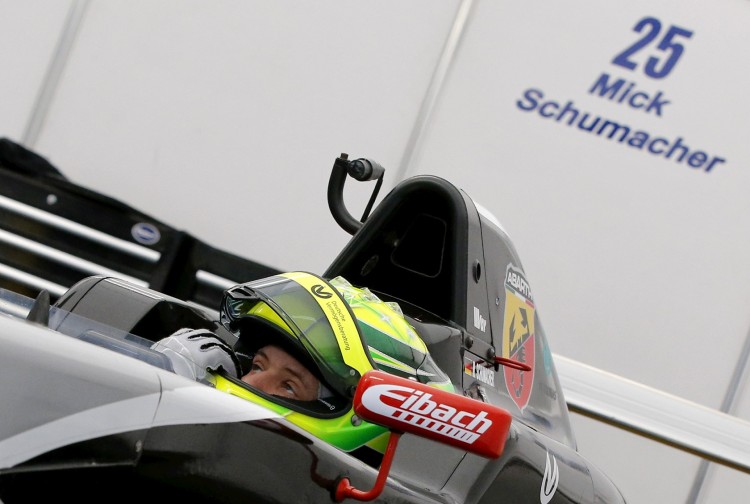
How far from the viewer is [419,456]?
2.22m

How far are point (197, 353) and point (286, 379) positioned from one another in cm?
17

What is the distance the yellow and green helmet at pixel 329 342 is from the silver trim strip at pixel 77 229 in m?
2.06

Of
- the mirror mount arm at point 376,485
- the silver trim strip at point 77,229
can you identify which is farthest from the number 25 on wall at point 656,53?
the mirror mount arm at point 376,485

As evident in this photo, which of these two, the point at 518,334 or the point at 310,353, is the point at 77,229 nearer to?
the point at 518,334

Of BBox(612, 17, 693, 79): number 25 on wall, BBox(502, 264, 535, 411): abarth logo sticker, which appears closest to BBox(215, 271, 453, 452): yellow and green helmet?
BBox(502, 264, 535, 411): abarth logo sticker

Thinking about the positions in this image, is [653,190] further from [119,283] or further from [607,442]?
[119,283]

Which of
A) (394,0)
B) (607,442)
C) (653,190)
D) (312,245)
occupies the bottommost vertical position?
(607,442)

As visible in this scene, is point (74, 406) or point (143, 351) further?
point (143, 351)

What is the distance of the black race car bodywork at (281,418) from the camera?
5.01 ft

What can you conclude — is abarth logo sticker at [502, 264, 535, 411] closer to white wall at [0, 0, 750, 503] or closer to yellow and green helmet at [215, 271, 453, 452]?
yellow and green helmet at [215, 271, 453, 452]

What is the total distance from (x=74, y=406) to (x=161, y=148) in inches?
116

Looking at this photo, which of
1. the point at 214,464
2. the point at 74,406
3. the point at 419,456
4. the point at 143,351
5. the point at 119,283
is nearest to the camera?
the point at 74,406

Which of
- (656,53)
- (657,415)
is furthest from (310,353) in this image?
(656,53)

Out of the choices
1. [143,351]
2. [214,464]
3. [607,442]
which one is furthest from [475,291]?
[607,442]
